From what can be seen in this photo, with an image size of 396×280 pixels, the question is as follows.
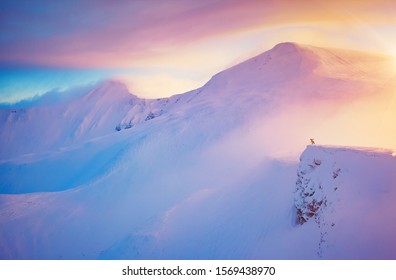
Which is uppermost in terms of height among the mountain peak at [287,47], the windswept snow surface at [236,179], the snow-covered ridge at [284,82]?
the mountain peak at [287,47]

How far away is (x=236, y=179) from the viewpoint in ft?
53.0

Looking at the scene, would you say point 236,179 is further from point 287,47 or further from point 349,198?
point 287,47

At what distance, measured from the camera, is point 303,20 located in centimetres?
1162

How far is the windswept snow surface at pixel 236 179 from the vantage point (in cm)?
943

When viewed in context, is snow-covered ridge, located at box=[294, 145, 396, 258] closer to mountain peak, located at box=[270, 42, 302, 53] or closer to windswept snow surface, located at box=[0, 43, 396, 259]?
windswept snow surface, located at box=[0, 43, 396, 259]

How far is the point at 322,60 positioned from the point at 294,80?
3.27 m

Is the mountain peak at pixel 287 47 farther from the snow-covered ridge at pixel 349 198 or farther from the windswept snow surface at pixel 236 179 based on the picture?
the snow-covered ridge at pixel 349 198

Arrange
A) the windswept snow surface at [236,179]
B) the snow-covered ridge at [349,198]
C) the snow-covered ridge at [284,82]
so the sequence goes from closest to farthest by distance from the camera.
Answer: the snow-covered ridge at [349,198]
the windswept snow surface at [236,179]
the snow-covered ridge at [284,82]

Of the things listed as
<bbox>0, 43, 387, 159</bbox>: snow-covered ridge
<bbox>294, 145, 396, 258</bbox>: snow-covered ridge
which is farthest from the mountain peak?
<bbox>294, 145, 396, 258</bbox>: snow-covered ridge

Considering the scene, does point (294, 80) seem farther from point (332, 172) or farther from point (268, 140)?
point (332, 172)

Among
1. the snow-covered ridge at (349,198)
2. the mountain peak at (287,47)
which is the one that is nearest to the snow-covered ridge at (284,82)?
the mountain peak at (287,47)

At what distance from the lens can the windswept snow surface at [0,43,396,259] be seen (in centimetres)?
943

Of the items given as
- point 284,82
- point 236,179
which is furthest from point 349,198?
point 284,82
